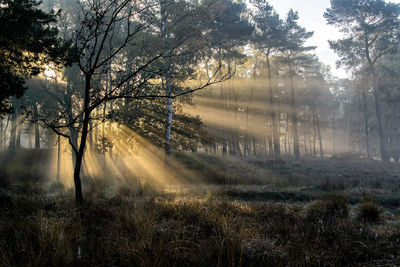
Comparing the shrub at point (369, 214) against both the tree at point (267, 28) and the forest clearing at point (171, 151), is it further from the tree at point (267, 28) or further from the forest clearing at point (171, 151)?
the tree at point (267, 28)

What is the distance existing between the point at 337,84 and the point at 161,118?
43.4 metres

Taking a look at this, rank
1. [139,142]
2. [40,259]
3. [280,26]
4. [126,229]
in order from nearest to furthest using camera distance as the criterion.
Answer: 1. [40,259]
2. [126,229]
3. [139,142]
4. [280,26]

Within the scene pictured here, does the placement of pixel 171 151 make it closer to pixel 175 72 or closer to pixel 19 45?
pixel 175 72

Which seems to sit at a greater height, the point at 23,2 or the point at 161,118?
the point at 23,2

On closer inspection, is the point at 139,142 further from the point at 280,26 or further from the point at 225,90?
the point at 280,26

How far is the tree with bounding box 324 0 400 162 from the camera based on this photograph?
80.1 ft

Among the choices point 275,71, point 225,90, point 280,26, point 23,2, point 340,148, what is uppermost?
point 280,26

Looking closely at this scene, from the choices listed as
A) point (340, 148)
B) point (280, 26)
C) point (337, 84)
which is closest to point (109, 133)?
point (280, 26)

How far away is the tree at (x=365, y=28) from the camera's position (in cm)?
2442

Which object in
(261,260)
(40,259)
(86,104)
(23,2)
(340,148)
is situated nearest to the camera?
(40,259)

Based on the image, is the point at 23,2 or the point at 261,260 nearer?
the point at 261,260

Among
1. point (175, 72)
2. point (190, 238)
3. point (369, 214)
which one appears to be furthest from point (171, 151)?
point (190, 238)

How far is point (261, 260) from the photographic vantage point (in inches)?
105

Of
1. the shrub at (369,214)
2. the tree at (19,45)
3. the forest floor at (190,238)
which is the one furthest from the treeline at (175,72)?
the shrub at (369,214)
